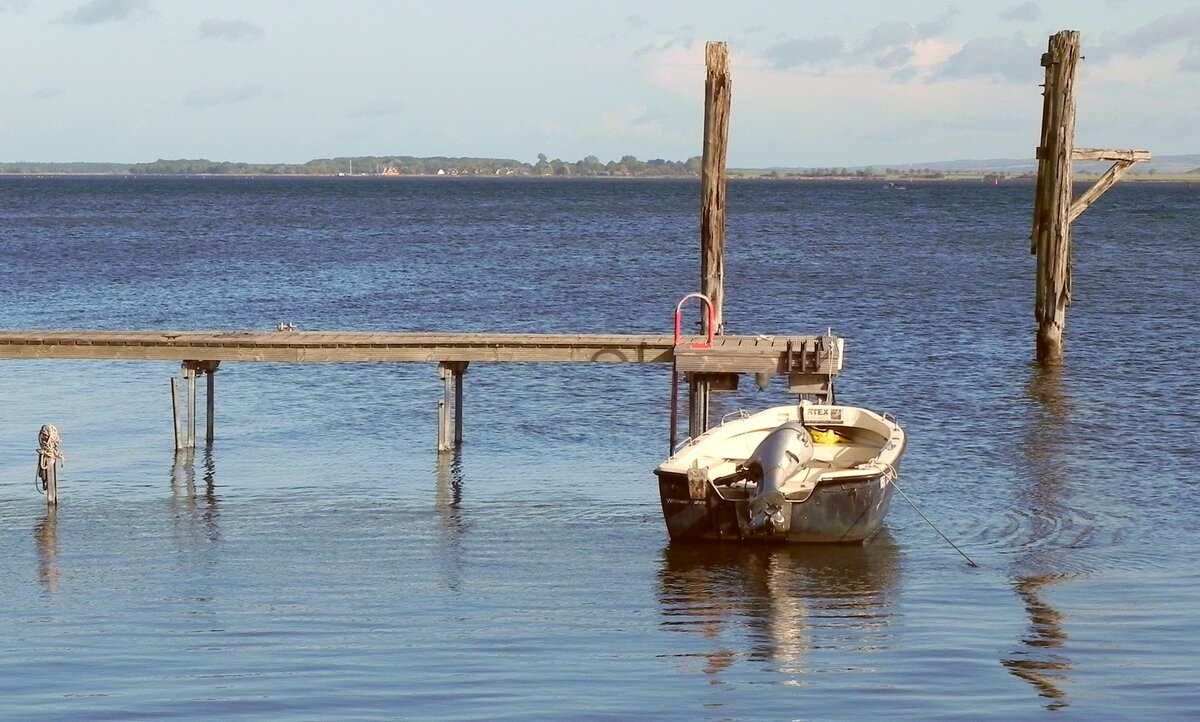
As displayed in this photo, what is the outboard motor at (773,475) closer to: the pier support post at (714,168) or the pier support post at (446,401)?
the pier support post at (446,401)

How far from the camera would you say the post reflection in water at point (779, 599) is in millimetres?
14180

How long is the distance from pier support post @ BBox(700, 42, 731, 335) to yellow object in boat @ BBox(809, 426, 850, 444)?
226 inches

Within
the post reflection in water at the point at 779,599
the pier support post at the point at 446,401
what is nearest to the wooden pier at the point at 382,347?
the pier support post at the point at 446,401

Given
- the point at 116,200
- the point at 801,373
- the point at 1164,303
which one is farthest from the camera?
the point at 116,200

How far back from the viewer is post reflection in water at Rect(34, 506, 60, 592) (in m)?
16.6

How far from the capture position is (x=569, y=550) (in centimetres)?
1811

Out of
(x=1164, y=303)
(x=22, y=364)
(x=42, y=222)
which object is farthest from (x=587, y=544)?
(x=42, y=222)

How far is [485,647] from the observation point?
13.8 m

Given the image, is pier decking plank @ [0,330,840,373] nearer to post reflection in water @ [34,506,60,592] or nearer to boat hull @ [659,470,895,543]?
post reflection in water @ [34,506,60,592]

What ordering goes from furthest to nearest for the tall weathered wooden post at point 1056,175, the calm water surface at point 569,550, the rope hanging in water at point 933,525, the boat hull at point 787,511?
the tall weathered wooden post at point 1056,175, the boat hull at point 787,511, the rope hanging in water at point 933,525, the calm water surface at point 569,550

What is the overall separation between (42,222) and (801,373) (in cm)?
9019

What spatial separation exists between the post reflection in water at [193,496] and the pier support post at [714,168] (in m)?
8.85

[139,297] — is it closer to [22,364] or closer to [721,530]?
[22,364]

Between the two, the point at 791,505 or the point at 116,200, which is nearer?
the point at 791,505
